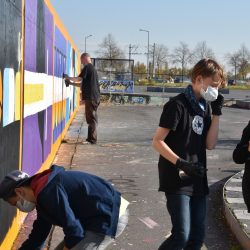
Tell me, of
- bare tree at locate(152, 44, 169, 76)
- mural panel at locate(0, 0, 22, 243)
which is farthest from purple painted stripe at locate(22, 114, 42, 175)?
bare tree at locate(152, 44, 169, 76)

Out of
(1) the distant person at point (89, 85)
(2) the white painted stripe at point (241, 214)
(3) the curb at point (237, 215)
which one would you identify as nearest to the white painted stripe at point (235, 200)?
(3) the curb at point (237, 215)

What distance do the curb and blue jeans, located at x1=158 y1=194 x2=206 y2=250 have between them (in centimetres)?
107

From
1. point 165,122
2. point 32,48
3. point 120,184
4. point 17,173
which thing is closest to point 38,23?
point 32,48

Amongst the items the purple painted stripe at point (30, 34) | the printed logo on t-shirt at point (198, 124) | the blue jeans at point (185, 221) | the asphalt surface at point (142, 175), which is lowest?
the asphalt surface at point (142, 175)

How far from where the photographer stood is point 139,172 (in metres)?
8.30

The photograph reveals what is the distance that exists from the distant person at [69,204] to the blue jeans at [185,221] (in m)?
0.58

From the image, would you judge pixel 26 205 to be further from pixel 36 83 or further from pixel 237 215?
pixel 36 83

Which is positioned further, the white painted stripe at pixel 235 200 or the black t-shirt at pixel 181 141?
the white painted stripe at pixel 235 200

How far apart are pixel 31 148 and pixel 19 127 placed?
930 mm

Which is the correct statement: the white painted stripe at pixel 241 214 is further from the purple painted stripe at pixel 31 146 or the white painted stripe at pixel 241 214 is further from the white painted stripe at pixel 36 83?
the white painted stripe at pixel 36 83

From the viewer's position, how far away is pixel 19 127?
465 centimetres

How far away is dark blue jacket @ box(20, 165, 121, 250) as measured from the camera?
104 inches

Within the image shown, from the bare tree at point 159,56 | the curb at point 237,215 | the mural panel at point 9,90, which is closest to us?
the mural panel at point 9,90

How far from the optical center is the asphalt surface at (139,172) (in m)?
4.98
